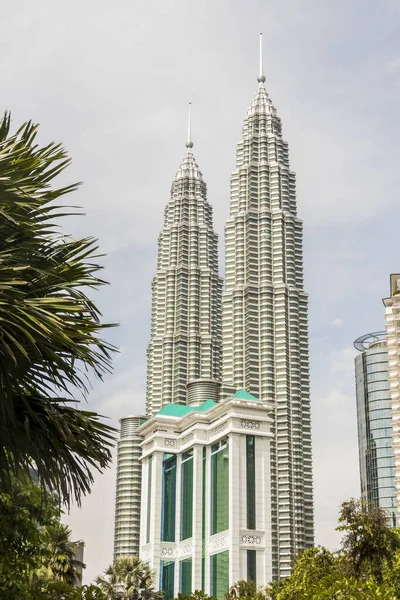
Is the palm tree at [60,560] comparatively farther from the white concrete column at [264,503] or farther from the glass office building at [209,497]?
the white concrete column at [264,503]

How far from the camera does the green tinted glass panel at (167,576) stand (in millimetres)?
163000

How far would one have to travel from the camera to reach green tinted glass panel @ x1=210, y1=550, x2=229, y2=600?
144 metres

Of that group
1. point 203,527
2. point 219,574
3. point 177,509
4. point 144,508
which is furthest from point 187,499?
point 219,574

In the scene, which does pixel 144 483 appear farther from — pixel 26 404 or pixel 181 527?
pixel 26 404

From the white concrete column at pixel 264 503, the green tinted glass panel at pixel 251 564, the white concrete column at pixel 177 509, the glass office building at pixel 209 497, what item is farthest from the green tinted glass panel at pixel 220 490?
the white concrete column at pixel 177 509

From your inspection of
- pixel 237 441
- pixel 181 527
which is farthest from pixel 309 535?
pixel 237 441

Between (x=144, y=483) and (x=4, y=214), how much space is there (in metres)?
177

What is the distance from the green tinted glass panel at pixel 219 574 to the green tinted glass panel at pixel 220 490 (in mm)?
5097

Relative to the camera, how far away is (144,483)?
600ft

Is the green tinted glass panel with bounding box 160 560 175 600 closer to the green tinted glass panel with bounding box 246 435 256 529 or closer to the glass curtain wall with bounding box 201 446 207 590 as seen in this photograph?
the glass curtain wall with bounding box 201 446 207 590

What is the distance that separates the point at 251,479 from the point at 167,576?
29639 millimetres

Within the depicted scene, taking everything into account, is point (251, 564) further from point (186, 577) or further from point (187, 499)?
point (187, 499)

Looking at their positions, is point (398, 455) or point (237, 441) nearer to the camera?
point (398, 455)

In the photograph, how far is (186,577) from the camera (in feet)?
520
